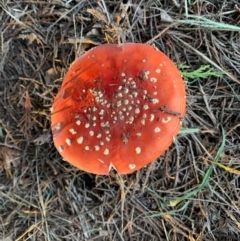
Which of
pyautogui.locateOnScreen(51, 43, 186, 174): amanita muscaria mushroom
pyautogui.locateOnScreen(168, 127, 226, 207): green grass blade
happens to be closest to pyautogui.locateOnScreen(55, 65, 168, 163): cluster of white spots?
pyautogui.locateOnScreen(51, 43, 186, 174): amanita muscaria mushroom

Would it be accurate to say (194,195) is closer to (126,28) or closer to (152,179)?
(152,179)

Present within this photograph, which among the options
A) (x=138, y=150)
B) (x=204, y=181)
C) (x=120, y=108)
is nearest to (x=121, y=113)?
(x=120, y=108)

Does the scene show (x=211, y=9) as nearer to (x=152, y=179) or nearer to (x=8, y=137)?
(x=152, y=179)

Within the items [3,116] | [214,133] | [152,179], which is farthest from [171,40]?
Answer: [3,116]

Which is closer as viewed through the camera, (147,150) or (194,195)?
(147,150)

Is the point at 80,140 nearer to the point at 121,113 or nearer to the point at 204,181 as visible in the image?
the point at 121,113

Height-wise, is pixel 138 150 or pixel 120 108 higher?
pixel 120 108

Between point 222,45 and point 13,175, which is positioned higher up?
point 222,45

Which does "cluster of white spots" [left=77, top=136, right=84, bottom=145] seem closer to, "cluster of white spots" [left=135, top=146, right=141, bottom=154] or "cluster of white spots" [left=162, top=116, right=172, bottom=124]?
"cluster of white spots" [left=135, top=146, right=141, bottom=154]

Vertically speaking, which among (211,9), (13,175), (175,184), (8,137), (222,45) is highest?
(211,9)
